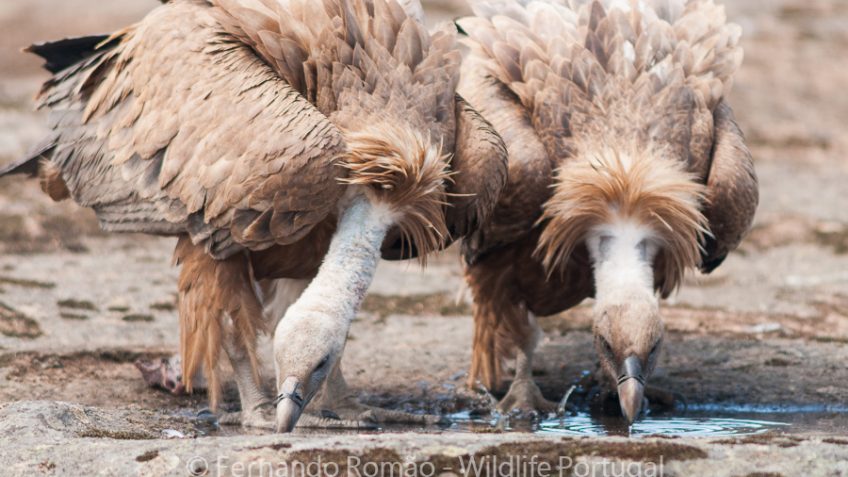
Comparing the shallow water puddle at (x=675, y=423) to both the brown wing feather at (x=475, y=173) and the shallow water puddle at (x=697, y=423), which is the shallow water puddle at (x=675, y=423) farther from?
Result: the brown wing feather at (x=475, y=173)

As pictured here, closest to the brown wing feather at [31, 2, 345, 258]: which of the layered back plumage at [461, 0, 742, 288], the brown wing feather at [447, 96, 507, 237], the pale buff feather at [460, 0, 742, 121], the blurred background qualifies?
the brown wing feather at [447, 96, 507, 237]

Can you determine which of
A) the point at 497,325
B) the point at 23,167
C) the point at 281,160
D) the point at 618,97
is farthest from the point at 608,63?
the point at 23,167

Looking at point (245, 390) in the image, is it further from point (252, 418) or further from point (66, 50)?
point (66, 50)

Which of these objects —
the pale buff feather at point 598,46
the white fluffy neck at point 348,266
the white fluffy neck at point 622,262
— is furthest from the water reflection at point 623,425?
the pale buff feather at point 598,46

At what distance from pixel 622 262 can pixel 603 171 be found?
1.64ft

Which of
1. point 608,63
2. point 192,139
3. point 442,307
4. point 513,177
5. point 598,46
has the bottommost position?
point 442,307

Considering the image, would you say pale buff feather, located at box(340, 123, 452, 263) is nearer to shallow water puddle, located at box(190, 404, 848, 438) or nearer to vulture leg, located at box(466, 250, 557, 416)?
shallow water puddle, located at box(190, 404, 848, 438)

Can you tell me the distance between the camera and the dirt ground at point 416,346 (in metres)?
4.93

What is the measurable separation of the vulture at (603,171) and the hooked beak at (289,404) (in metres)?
1.72

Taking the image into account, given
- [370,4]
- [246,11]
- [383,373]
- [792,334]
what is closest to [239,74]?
[246,11]

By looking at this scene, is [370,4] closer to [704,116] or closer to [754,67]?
[704,116]

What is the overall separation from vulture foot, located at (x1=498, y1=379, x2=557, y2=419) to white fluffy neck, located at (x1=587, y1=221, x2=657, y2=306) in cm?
86

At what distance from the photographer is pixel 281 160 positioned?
20.7 feet

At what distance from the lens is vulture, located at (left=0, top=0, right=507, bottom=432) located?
6387 millimetres
